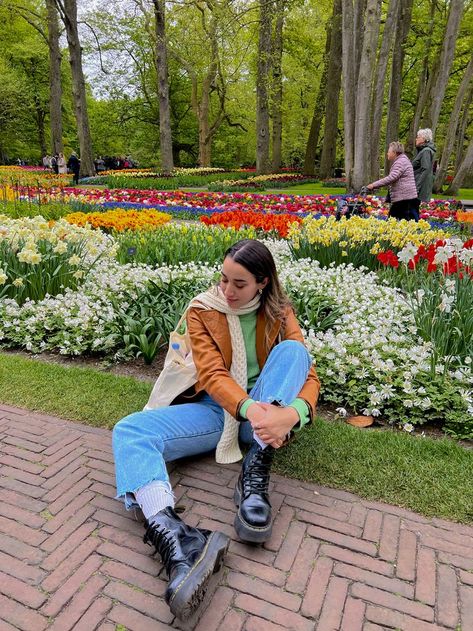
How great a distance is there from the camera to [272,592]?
1730 mm

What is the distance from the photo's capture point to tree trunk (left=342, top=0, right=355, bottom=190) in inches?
416

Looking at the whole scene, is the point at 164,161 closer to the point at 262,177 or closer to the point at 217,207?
the point at 262,177

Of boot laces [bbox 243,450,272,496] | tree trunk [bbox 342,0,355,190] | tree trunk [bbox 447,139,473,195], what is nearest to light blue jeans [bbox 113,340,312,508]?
boot laces [bbox 243,450,272,496]

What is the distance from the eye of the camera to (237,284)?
7.16ft

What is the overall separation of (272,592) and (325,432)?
1.12 metres

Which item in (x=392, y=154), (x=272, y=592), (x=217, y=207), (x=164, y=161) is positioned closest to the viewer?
(x=272, y=592)

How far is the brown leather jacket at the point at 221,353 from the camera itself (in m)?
2.11

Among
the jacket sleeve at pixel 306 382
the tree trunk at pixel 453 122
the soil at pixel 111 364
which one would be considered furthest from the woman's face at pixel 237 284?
the tree trunk at pixel 453 122

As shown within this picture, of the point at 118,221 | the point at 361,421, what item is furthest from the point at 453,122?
the point at 361,421

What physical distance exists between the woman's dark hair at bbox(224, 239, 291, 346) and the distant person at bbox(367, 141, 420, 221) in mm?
4726

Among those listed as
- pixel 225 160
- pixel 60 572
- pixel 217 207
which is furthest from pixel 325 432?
pixel 225 160

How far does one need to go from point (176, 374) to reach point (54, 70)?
2390 centimetres

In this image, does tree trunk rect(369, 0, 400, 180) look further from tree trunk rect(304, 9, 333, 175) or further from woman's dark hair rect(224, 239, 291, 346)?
woman's dark hair rect(224, 239, 291, 346)

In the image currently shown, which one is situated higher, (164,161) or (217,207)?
(164,161)
